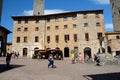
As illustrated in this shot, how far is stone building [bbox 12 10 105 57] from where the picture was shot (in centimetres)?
3862

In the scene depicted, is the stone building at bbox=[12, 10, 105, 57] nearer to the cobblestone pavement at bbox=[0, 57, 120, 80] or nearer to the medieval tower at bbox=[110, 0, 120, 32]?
the medieval tower at bbox=[110, 0, 120, 32]

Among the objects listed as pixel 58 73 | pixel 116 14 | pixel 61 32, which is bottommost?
pixel 58 73

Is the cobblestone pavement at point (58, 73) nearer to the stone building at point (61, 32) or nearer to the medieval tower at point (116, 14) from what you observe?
the stone building at point (61, 32)

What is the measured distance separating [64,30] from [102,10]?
1084 centimetres

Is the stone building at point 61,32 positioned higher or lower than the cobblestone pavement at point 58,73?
higher

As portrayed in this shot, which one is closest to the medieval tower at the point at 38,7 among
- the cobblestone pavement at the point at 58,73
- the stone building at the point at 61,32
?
the stone building at the point at 61,32

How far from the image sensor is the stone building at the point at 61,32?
38625 millimetres

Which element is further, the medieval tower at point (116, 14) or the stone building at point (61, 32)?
the medieval tower at point (116, 14)

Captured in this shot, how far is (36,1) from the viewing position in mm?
45969

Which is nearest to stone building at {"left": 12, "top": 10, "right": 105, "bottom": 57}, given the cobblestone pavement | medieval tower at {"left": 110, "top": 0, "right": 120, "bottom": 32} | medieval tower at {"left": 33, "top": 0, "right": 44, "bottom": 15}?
medieval tower at {"left": 33, "top": 0, "right": 44, "bottom": 15}

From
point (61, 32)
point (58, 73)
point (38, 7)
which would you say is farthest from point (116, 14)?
point (58, 73)

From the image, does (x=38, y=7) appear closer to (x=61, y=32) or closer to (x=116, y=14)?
(x=61, y=32)

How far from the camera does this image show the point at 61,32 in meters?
40.9

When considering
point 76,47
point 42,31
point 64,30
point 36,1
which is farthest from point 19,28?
point 76,47
